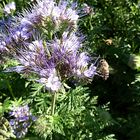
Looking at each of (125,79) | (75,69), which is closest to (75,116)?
(75,69)

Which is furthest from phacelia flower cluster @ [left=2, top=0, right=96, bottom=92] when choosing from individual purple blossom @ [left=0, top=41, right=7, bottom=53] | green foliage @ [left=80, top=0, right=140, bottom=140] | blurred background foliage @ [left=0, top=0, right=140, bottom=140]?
green foliage @ [left=80, top=0, right=140, bottom=140]

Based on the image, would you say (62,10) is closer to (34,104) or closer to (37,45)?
(37,45)

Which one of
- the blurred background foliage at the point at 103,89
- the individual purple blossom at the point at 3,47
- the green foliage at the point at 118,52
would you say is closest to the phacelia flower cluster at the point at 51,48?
the individual purple blossom at the point at 3,47

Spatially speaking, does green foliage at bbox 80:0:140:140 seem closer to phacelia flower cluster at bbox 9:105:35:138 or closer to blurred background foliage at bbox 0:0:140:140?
blurred background foliage at bbox 0:0:140:140

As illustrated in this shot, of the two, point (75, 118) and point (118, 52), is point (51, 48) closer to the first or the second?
point (75, 118)

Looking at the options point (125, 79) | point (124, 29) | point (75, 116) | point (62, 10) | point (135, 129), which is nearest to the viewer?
point (62, 10)
